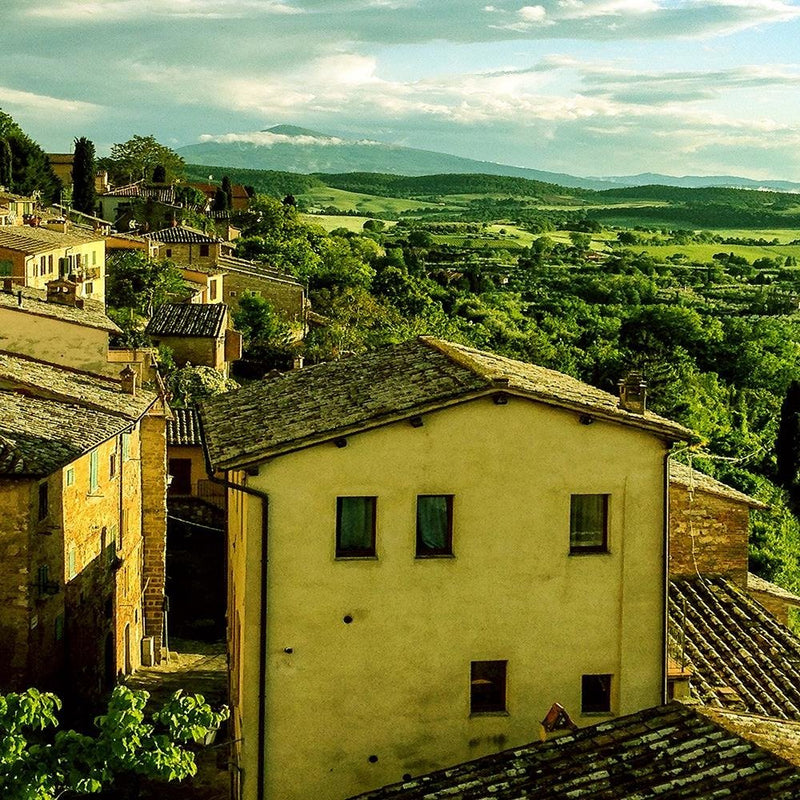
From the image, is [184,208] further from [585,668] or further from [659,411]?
[585,668]

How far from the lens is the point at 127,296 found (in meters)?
52.7

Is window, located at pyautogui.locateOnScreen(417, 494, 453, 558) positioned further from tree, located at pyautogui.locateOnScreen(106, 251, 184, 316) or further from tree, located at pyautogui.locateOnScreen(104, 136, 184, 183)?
tree, located at pyautogui.locateOnScreen(104, 136, 184, 183)

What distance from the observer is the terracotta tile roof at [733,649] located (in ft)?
48.6

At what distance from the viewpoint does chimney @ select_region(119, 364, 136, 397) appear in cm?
2372

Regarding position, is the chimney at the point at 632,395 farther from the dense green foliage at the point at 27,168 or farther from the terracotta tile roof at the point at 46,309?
the dense green foliage at the point at 27,168

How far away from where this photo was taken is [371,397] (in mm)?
→ 13789

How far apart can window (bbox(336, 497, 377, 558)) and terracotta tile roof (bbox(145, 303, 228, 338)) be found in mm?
33493

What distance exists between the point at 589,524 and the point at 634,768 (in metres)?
3.49

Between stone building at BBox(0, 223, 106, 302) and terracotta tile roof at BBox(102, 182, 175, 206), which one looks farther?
terracotta tile roof at BBox(102, 182, 175, 206)

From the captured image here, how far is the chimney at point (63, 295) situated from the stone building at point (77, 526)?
7.61 m

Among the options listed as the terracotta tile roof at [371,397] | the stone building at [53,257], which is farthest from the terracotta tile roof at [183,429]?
the terracotta tile roof at [371,397]

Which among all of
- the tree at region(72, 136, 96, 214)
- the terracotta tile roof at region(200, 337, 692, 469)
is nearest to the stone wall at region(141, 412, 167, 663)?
the terracotta tile roof at region(200, 337, 692, 469)

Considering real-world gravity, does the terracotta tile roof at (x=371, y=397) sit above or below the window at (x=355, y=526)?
above

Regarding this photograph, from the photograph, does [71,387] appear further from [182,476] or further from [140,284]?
[140,284]
